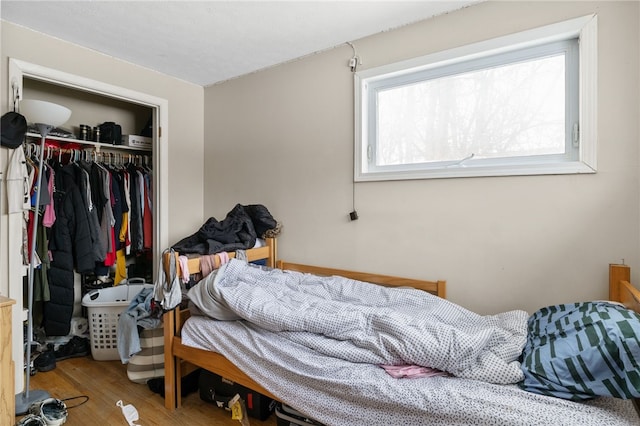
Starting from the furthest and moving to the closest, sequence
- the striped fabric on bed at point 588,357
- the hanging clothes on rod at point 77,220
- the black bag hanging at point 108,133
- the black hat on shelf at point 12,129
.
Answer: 1. the black bag hanging at point 108,133
2. the hanging clothes on rod at point 77,220
3. the black hat on shelf at point 12,129
4. the striped fabric on bed at point 588,357

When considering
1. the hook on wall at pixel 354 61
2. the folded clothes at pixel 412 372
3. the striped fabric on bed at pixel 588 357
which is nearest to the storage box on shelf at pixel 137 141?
the hook on wall at pixel 354 61

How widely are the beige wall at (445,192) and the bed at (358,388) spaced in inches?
8.1

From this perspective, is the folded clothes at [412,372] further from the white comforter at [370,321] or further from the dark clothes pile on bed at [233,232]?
the dark clothes pile on bed at [233,232]

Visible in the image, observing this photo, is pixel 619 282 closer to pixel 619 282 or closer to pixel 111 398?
pixel 619 282

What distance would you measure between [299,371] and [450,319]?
0.70 meters

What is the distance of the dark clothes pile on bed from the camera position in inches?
77.2

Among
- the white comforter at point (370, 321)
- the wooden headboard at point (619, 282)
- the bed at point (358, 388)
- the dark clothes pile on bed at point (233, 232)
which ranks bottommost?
the bed at point (358, 388)

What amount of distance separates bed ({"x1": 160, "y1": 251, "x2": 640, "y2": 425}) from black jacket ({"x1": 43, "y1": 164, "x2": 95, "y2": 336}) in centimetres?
118

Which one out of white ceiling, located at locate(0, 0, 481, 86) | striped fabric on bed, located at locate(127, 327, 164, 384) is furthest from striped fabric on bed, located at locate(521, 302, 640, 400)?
striped fabric on bed, located at locate(127, 327, 164, 384)

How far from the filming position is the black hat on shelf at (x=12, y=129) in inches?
71.2

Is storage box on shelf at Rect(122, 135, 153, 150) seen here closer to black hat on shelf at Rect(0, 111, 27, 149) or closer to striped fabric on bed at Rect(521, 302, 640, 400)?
black hat on shelf at Rect(0, 111, 27, 149)

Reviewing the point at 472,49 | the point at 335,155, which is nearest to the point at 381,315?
the point at 335,155

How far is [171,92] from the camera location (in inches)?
105

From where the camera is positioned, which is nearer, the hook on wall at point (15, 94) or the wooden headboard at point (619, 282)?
the wooden headboard at point (619, 282)
